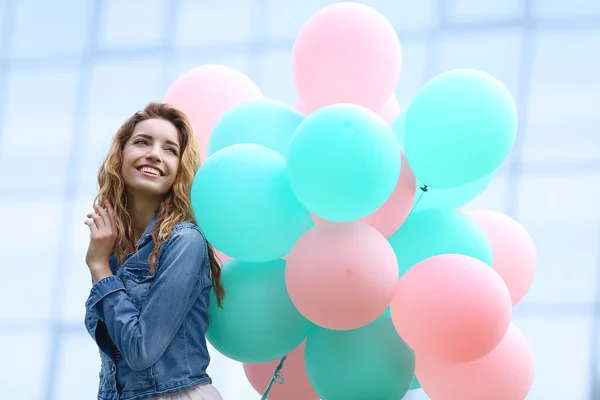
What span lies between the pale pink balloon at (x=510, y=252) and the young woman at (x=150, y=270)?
669 mm

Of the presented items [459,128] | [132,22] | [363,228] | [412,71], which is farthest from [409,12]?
[363,228]

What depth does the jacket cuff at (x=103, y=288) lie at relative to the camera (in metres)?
1.34

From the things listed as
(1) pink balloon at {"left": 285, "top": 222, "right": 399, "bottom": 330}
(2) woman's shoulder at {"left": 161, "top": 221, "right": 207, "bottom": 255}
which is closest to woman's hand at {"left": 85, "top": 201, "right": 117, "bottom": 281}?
(2) woman's shoulder at {"left": 161, "top": 221, "right": 207, "bottom": 255}

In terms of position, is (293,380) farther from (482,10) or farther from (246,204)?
(482,10)

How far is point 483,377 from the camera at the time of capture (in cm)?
147

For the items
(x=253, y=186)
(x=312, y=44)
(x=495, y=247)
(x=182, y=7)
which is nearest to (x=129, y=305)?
(x=253, y=186)

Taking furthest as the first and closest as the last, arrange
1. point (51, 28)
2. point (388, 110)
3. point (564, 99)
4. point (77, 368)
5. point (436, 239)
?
point (51, 28) → point (77, 368) → point (564, 99) → point (388, 110) → point (436, 239)

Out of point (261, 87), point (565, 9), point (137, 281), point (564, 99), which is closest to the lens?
point (137, 281)

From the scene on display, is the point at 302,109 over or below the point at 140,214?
over

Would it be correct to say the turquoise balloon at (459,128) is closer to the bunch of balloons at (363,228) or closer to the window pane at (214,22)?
the bunch of balloons at (363,228)

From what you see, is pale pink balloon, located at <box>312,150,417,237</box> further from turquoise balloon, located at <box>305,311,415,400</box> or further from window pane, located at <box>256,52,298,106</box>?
window pane, located at <box>256,52,298,106</box>

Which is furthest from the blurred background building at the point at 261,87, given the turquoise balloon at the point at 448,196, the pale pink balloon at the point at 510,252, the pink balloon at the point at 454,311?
the pink balloon at the point at 454,311

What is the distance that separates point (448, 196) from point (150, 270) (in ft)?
2.18

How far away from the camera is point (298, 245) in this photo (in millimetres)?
1398
